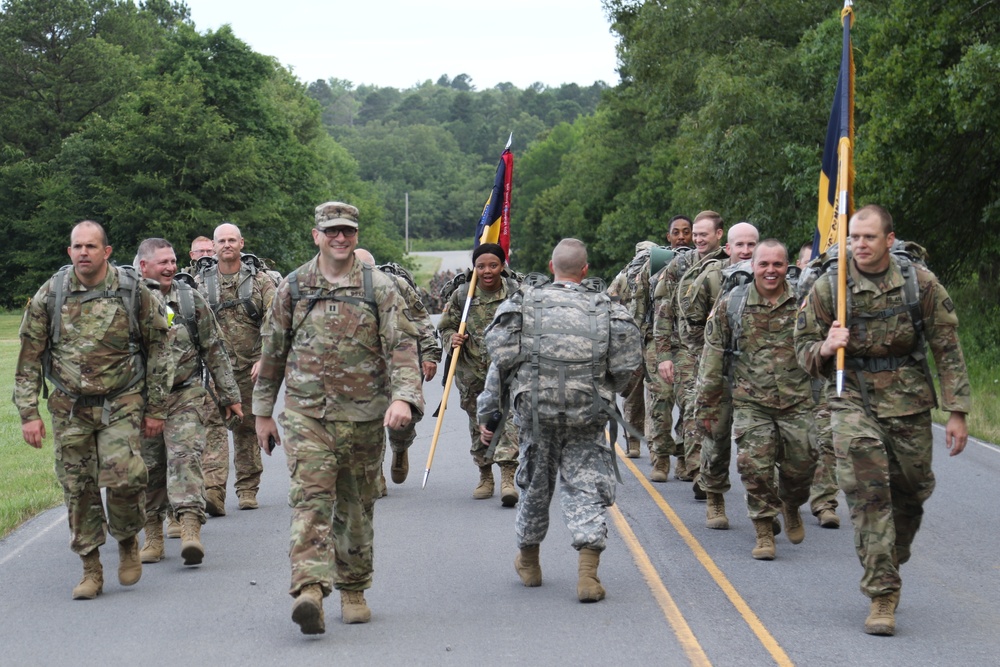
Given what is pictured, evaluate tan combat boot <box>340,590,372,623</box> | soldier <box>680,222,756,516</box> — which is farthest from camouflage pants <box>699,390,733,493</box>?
tan combat boot <box>340,590,372,623</box>

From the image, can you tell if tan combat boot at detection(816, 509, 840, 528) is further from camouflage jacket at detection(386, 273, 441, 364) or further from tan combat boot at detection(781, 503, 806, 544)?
camouflage jacket at detection(386, 273, 441, 364)

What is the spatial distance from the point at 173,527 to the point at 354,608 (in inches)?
Result: 130

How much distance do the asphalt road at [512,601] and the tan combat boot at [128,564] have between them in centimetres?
10

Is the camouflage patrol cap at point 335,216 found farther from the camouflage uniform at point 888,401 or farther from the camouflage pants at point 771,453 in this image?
the camouflage pants at point 771,453

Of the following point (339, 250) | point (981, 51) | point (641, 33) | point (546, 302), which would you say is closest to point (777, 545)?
point (546, 302)

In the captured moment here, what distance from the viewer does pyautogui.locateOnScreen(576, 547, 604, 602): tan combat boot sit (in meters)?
A: 8.17

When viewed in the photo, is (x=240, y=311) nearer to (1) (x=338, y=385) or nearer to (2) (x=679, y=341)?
(2) (x=679, y=341)

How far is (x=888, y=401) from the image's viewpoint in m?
7.71

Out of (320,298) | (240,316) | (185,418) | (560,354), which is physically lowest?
(185,418)

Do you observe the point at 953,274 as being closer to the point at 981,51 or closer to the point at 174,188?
the point at 981,51

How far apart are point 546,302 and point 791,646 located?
2.50 meters

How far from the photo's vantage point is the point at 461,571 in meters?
9.16

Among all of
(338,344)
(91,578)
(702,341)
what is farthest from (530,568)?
(702,341)

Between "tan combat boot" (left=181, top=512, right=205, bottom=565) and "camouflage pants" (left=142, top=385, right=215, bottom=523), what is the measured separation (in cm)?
6
